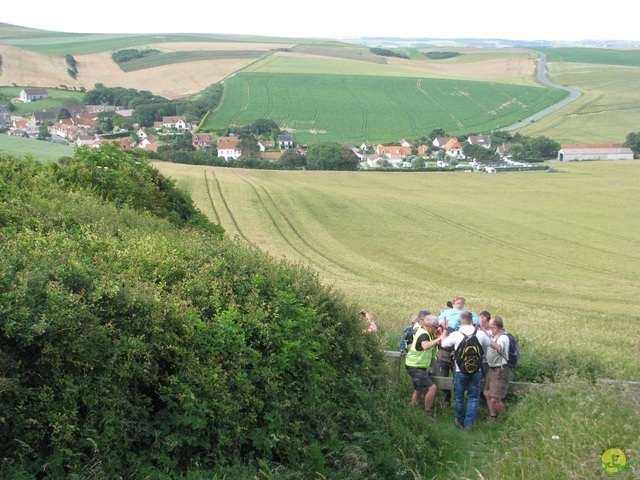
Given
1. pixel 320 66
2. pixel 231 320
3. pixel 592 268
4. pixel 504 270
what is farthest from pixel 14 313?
pixel 320 66

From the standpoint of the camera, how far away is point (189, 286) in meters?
7.64

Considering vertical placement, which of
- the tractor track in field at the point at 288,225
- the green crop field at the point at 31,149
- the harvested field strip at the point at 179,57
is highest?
the harvested field strip at the point at 179,57

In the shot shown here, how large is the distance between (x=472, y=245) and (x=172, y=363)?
26509 mm

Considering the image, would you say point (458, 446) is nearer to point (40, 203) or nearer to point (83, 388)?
point (83, 388)

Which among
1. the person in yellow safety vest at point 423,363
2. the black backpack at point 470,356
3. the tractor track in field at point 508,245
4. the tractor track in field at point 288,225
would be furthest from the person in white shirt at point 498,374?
the tractor track in field at point 508,245

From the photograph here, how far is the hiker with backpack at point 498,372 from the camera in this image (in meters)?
8.88

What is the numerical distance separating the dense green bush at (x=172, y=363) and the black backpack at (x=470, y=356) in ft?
3.75

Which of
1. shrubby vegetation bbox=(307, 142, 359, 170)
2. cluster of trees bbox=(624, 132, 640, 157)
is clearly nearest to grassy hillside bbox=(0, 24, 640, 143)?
cluster of trees bbox=(624, 132, 640, 157)

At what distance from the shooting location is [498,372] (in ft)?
29.4

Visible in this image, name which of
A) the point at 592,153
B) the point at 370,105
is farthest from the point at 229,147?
the point at 592,153

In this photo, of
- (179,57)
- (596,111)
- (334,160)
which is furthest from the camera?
(179,57)

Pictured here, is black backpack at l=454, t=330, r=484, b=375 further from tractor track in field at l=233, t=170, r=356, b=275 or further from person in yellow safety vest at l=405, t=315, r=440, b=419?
A: tractor track in field at l=233, t=170, r=356, b=275

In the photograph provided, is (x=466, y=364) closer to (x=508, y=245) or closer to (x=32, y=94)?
(x=508, y=245)

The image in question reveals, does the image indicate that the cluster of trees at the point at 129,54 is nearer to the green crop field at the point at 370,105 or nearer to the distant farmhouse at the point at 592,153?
the green crop field at the point at 370,105
